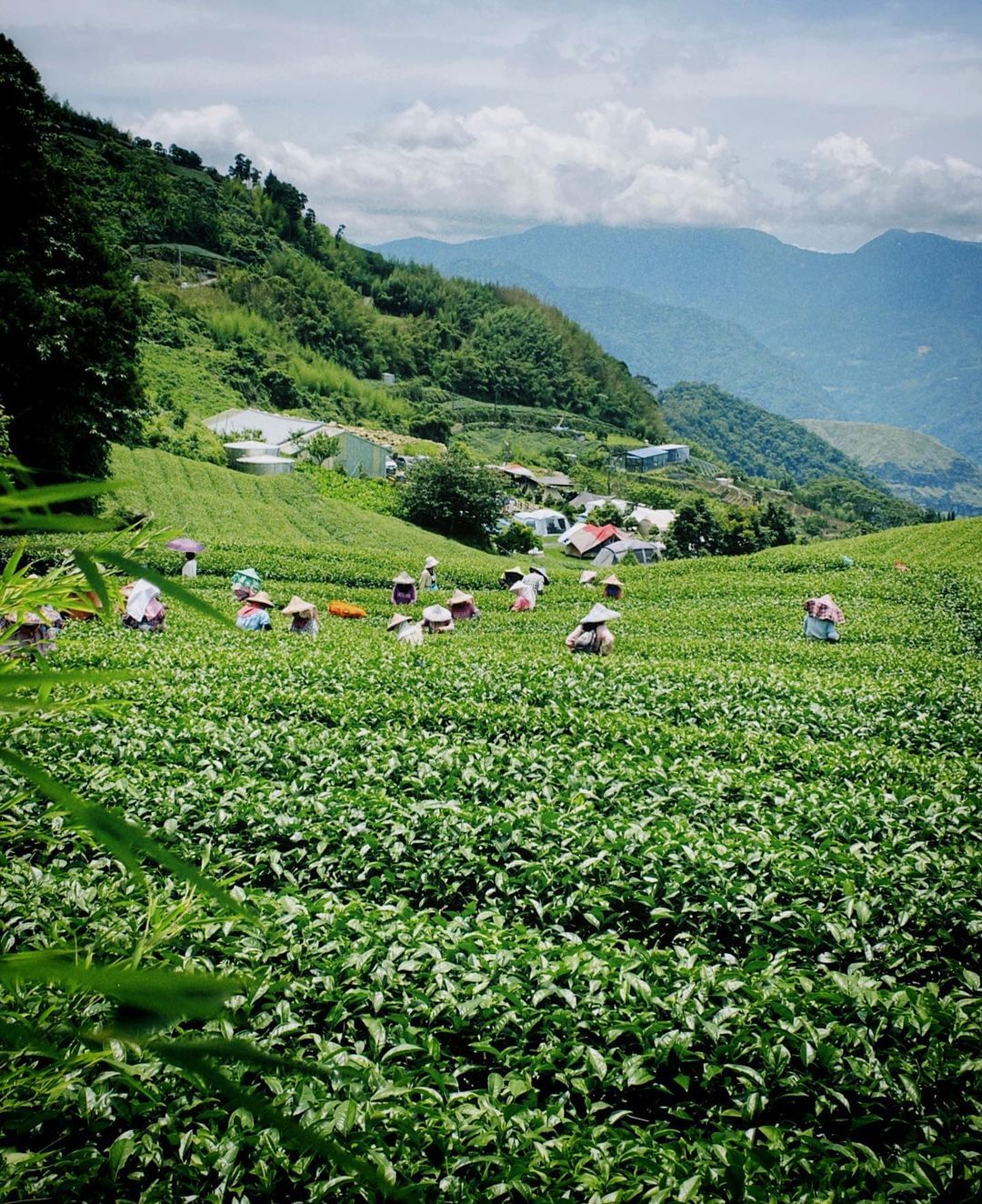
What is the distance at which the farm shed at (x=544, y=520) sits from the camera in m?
64.2

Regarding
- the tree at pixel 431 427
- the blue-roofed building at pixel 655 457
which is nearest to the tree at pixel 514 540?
the tree at pixel 431 427

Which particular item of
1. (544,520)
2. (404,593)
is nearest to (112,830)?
(404,593)

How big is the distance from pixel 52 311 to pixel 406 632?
16.7 meters

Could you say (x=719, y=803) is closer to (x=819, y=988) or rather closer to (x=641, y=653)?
(x=819, y=988)

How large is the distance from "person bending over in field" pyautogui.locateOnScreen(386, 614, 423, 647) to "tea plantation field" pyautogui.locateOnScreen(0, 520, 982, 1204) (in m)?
3.61

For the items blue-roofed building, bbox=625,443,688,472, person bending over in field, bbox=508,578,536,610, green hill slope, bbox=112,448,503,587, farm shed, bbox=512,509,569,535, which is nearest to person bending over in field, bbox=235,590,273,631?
person bending over in field, bbox=508,578,536,610

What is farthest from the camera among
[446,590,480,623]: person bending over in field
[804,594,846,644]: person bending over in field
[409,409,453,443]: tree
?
[409,409,453,443]: tree

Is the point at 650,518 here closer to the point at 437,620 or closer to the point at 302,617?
the point at 437,620

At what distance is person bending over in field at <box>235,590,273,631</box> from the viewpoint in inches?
658

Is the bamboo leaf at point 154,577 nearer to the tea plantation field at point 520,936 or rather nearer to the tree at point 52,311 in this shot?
the tea plantation field at point 520,936

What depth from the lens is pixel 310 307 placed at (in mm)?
92938

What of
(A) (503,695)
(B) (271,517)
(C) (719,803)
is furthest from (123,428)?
(C) (719,803)

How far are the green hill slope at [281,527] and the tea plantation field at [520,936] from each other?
15.0 m

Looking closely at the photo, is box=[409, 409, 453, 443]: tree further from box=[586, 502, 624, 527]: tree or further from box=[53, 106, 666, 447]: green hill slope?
box=[586, 502, 624, 527]: tree
